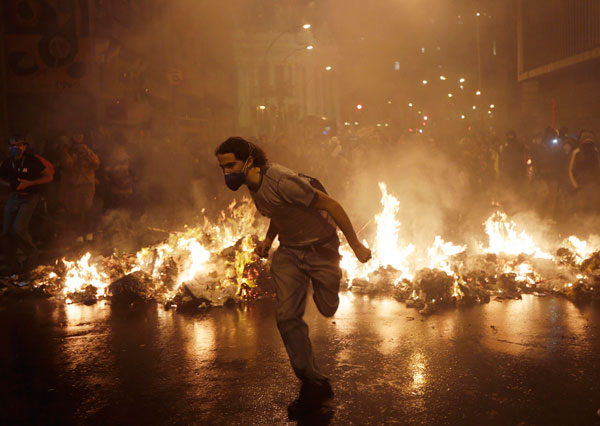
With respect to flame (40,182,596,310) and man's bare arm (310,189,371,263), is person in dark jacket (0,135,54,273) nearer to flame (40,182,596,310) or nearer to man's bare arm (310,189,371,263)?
flame (40,182,596,310)

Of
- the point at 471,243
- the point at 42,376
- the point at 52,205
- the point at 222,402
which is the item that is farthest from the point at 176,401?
the point at 52,205

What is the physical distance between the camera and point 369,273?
781cm

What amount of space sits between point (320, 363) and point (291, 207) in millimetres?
1313

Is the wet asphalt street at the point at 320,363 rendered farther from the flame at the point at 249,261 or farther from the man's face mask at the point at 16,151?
the man's face mask at the point at 16,151

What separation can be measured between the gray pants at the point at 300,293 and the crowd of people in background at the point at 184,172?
605 centimetres

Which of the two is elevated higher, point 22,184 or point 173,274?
point 22,184

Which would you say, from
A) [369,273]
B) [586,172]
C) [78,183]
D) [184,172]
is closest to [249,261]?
[369,273]

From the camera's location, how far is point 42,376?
4543 millimetres

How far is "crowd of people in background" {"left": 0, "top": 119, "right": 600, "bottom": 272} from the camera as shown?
29.9ft

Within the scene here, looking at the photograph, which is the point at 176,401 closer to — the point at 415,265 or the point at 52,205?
the point at 415,265

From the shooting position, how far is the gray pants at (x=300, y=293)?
4.01 meters

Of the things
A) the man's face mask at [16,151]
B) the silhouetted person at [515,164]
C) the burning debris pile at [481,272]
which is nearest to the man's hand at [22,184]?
the man's face mask at [16,151]

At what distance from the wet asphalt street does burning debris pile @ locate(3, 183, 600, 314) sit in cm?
43

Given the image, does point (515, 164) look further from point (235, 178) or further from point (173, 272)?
point (235, 178)
